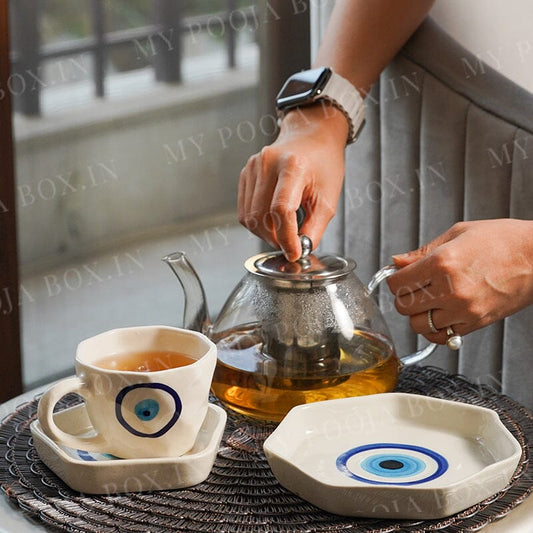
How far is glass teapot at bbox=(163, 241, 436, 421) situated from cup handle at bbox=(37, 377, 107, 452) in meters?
0.16

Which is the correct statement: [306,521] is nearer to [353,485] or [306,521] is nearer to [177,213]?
[353,485]

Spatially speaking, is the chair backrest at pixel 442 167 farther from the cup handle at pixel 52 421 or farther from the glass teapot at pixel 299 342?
the cup handle at pixel 52 421

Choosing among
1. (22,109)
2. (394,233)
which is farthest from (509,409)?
(22,109)

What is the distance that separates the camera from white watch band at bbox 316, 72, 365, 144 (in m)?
1.15

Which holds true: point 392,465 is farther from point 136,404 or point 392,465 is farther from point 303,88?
point 303,88

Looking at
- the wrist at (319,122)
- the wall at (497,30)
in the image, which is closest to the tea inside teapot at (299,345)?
the wrist at (319,122)

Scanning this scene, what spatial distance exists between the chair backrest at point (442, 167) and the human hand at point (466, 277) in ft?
0.81

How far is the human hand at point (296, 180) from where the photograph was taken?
0.97 meters

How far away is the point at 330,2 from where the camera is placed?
1438mm

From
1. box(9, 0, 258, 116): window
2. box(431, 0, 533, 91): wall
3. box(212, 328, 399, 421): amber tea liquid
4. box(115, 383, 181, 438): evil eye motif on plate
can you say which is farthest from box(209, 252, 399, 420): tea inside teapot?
box(9, 0, 258, 116): window

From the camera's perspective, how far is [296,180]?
3.23 feet

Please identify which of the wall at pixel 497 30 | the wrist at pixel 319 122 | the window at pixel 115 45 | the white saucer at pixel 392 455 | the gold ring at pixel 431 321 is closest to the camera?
the white saucer at pixel 392 455

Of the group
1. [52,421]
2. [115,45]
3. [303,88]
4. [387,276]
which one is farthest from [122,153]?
[52,421]

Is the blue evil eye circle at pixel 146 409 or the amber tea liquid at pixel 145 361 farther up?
the amber tea liquid at pixel 145 361
